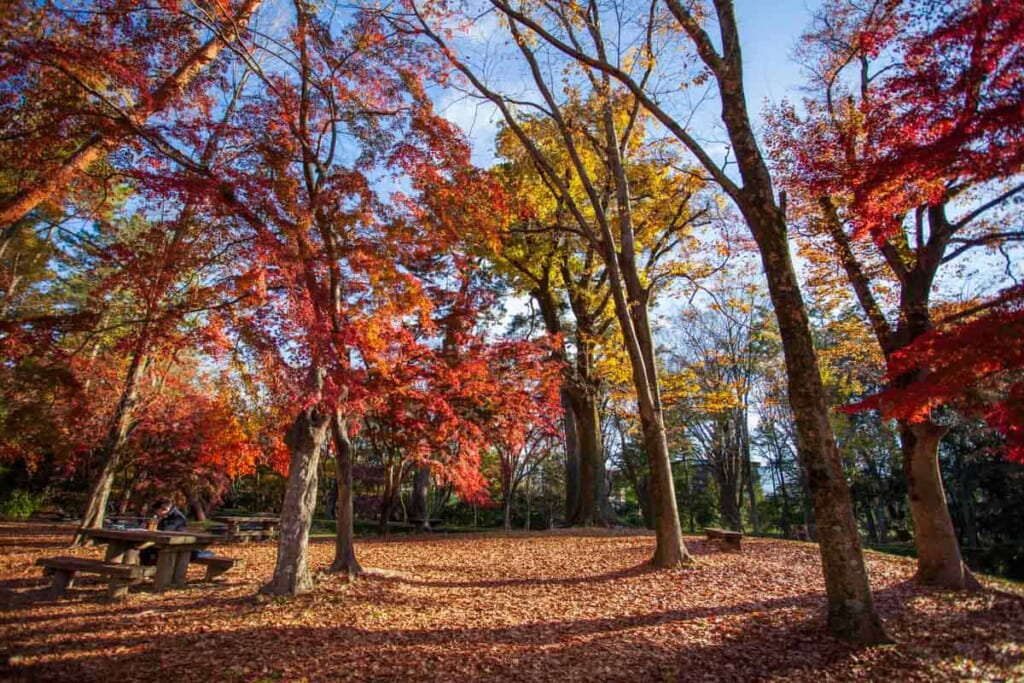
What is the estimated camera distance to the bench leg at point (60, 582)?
6.38 meters

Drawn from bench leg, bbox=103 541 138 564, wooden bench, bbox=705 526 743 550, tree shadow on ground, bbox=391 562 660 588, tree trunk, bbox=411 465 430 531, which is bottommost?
tree shadow on ground, bbox=391 562 660 588

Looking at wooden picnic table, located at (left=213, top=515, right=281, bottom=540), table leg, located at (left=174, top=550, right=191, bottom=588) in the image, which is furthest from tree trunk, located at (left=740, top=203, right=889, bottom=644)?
wooden picnic table, located at (left=213, top=515, right=281, bottom=540)

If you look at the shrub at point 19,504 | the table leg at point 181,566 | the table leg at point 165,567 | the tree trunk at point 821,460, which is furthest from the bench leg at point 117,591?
the shrub at point 19,504

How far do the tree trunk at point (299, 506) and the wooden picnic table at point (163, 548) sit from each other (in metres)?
1.27

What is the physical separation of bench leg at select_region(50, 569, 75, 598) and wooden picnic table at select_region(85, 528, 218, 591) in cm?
47

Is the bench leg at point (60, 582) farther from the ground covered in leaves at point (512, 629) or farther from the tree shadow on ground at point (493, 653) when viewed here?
the tree shadow on ground at point (493, 653)

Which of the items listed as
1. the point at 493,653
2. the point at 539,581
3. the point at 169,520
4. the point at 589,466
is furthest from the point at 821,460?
the point at 589,466

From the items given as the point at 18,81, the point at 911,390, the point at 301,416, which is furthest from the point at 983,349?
the point at 18,81

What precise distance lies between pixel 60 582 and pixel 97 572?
0.97 metres

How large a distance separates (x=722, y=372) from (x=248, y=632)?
828 inches

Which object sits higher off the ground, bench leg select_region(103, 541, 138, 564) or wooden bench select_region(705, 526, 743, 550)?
wooden bench select_region(705, 526, 743, 550)

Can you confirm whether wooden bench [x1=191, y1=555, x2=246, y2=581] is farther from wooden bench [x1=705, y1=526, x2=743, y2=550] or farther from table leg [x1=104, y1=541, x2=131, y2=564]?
wooden bench [x1=705, y1=526, x2=743, y2=550]

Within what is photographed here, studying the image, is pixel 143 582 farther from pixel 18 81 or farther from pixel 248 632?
pixel 18 81

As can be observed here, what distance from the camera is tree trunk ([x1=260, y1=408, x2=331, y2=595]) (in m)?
6.34
